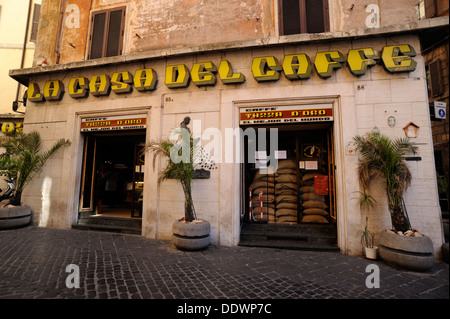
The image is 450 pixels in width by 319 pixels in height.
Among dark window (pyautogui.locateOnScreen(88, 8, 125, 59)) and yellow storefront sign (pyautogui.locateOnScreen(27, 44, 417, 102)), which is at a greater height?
dark window (pyautogui.locateOnScreen(88, 8, 125, 59))

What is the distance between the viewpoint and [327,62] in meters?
5.79

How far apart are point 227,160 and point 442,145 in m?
12.0

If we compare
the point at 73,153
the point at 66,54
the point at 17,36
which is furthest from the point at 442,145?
the point at 17,36

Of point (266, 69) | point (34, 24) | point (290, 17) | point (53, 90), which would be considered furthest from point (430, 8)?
point (34, 24)

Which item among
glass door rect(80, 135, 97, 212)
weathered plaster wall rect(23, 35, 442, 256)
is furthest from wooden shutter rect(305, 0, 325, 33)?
glass door rect(80, 135, 97, 212)

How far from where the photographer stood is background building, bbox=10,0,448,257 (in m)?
5.51

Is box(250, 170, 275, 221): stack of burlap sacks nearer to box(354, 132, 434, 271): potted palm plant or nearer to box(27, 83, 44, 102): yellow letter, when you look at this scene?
box(354, 132, 434, 271): potted palm plant

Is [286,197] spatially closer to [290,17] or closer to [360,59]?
[360,59]

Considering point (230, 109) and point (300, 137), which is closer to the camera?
A: point (230, 109)

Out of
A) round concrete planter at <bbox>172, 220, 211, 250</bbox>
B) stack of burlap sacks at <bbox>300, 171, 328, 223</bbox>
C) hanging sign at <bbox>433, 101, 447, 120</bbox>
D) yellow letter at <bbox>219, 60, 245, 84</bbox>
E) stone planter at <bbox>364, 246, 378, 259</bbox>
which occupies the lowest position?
stone planter at <bbox>364, 246, 378, 259</bbox>

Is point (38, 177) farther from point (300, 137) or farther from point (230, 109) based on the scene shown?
point (300, 137)

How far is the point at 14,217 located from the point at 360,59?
11.2 m

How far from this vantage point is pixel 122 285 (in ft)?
11.3

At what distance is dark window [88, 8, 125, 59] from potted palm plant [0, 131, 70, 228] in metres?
3.56
